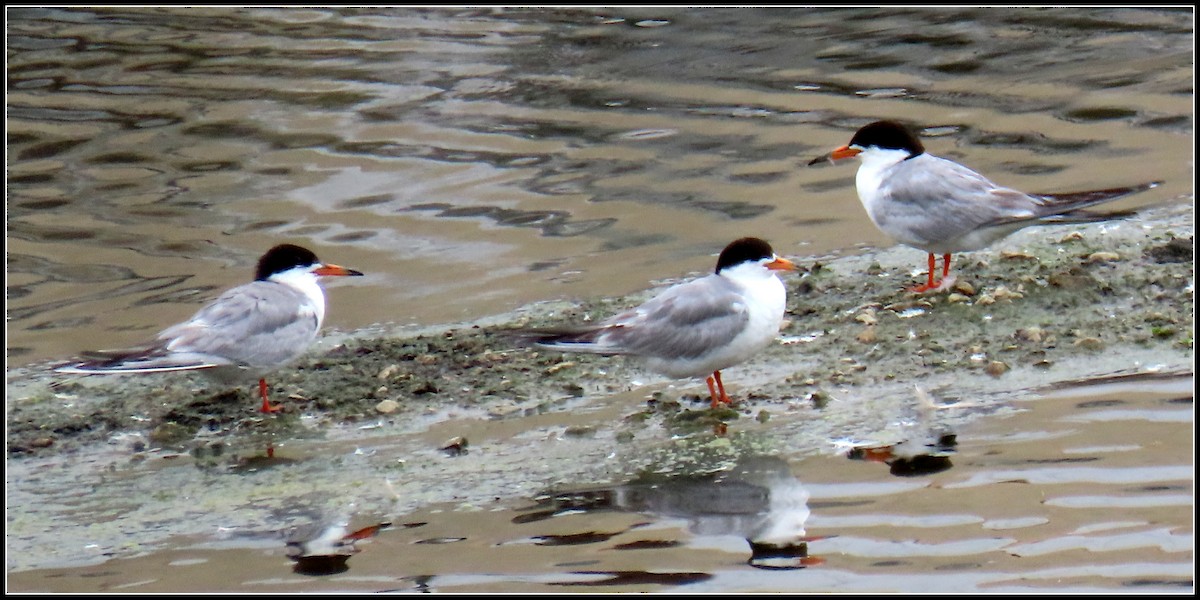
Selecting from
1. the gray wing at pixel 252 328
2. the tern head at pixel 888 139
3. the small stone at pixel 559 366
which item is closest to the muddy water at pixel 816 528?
the gray wing at pixel 252 328

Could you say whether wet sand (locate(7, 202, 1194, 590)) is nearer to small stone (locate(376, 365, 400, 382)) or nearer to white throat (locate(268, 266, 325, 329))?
small stone (locate(376, 365, 400, 382))

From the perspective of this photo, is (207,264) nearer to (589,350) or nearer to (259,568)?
(589,350)

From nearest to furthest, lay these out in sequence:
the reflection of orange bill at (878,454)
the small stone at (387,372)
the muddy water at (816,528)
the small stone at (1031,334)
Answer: the muddy water at (816,528), the reflection of orange bill at (878,454), the small stone at (1031,334), the small stone at (387,372)

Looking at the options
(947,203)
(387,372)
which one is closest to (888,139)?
(947,203)

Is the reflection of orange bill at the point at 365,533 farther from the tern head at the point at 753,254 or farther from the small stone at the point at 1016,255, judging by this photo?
the small stone at the point at 1016,255

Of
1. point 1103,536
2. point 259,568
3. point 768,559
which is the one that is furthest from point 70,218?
point 1103,536

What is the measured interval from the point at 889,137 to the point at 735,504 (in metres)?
3.02

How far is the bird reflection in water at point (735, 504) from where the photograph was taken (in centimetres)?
444

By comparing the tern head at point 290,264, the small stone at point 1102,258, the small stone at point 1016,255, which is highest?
the small stone at point 1102,258

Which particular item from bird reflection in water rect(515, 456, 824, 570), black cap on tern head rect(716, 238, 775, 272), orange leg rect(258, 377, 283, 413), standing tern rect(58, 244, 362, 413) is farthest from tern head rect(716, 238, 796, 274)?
orange leg rect(258, 377, 283, 413)

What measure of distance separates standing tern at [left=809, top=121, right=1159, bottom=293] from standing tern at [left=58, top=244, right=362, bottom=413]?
2.70 meters

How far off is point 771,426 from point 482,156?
4561mm

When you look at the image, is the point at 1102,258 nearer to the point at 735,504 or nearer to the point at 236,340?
the point at 735,504

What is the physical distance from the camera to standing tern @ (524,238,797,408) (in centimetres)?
580
